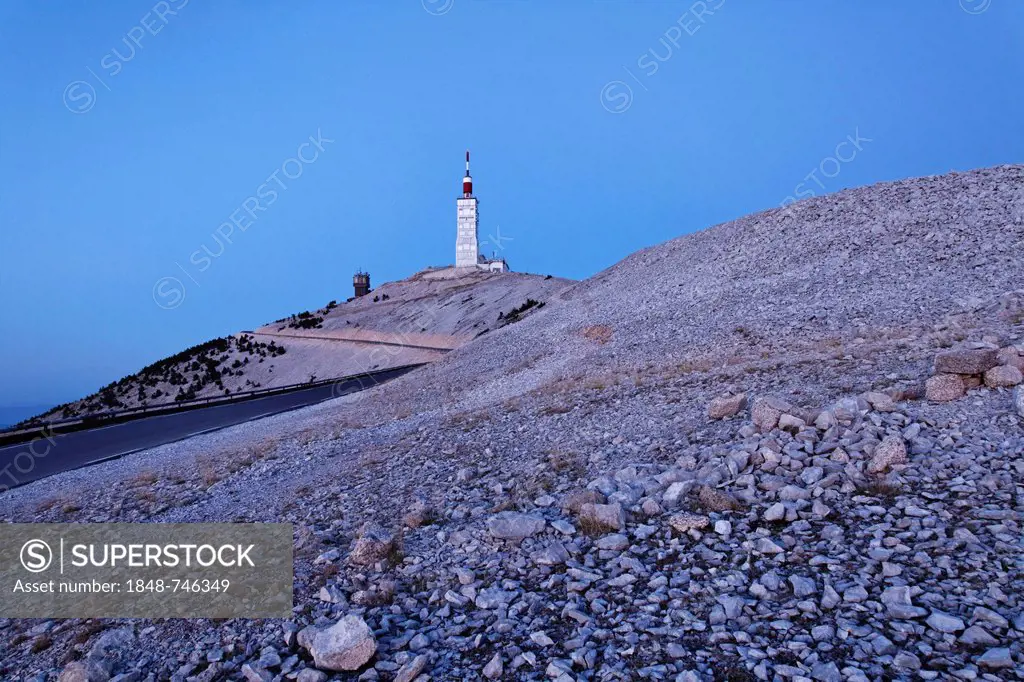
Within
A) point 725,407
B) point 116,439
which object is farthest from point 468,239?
point 725,407

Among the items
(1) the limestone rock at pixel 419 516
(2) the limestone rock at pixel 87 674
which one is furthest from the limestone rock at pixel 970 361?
(2) the limestone rock at pixel 87 674

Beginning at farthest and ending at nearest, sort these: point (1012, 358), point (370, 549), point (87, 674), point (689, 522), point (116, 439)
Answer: point (116, 439) → point (1012, 358) → point (370, 549) → point (689, 522) → point (87, 674)

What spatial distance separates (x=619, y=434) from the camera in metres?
11.9

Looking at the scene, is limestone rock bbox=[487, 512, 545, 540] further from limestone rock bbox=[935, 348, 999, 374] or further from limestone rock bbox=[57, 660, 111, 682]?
limestone rock bbox=[935, 348, 999, 374]

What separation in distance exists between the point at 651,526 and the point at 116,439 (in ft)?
88.4

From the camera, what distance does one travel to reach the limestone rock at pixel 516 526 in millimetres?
7664

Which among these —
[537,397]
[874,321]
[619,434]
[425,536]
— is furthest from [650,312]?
[425,536]

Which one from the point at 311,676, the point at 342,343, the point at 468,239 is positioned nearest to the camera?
the point at 311,676

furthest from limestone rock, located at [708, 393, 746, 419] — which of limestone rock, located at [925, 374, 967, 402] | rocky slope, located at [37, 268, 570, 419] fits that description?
rocky slope, located at [37, 268, 570, 419]

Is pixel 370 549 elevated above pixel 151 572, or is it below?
above

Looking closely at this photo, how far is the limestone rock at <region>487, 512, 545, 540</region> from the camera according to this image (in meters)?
7.66

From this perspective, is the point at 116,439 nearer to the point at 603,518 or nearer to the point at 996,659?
the point at 603,518

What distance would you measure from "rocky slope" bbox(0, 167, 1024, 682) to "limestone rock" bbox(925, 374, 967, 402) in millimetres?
29

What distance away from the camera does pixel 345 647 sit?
18.3 feet
